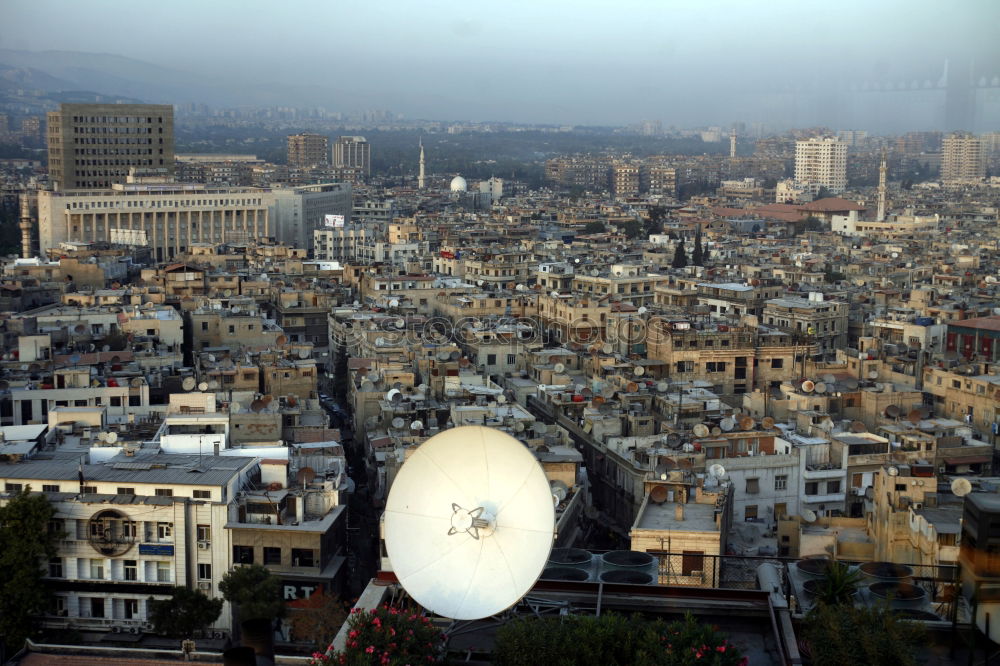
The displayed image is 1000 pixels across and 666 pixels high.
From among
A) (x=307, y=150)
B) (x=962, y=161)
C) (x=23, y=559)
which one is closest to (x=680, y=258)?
(x=23, y=559)

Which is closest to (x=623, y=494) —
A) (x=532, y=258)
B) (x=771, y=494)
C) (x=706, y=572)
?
(x=771, y=494)

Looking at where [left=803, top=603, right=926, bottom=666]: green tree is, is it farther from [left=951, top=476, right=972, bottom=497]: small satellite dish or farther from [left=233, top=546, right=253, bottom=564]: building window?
[left=233, top=546, right=253, bottom=564]: building window

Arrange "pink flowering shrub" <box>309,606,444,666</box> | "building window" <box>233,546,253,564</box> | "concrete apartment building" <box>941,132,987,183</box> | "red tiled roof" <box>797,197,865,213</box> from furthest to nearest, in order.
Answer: "concrete apartment building" <box>941,132,987,183</box> → "red tiled roof" <box>797,197,865,213</box> → "building window" <box>233,546,253,564</box> → "pink flowering shrub" <box>309,606,444,666</box>

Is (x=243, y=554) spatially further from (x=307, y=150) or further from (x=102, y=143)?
(x=307, y=150)

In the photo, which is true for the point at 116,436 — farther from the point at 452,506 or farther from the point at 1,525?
the point at 452,506

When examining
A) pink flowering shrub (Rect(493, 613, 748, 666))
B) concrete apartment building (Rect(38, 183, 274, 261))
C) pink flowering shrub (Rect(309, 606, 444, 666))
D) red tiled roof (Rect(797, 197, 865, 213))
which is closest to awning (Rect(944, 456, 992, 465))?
pink flowering shrub (Rect(493, 613, 748, 666))

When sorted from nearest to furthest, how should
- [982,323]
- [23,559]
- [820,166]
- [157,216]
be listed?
[23,559], [982,323], [157,216], [820,166]

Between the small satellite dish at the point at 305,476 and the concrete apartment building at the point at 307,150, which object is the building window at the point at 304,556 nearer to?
the small satellite dish at the point at 305,476
